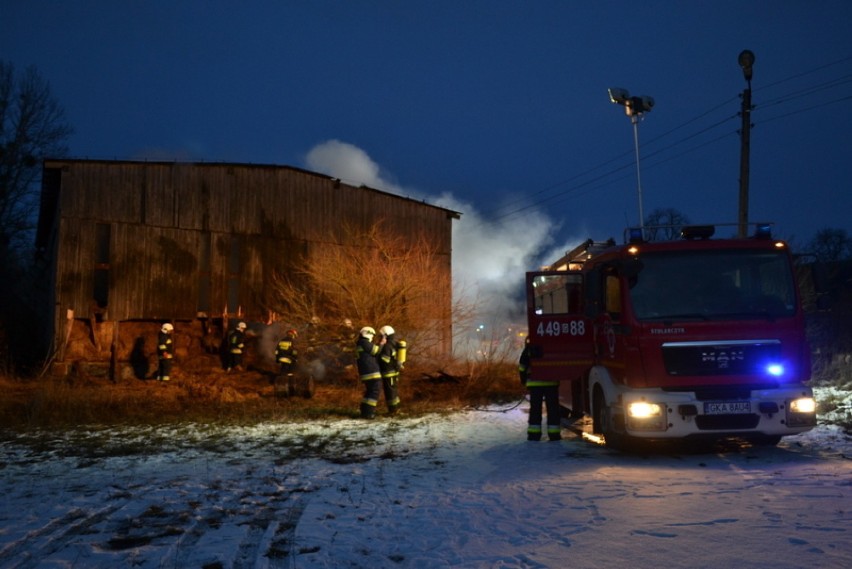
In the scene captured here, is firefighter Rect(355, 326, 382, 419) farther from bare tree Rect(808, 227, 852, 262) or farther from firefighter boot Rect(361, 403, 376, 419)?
bare tree Rect(808, 227, 852, 262)

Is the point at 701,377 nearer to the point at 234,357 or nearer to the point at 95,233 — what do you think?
the point at 234,357

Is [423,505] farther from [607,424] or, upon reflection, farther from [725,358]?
[725,358]

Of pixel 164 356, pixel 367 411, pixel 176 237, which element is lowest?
pixel 367 411

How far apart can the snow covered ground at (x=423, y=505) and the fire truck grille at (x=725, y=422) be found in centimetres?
41

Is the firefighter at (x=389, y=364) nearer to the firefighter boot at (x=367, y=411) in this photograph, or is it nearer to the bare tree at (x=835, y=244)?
the firefighter boot at (x=367, y=411)

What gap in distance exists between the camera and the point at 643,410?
295 inches

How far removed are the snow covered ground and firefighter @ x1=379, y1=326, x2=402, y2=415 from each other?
3.29m

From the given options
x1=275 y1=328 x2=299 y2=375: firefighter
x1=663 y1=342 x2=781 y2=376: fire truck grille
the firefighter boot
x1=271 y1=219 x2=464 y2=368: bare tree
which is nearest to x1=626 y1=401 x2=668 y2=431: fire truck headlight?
x1=663 y1=342 x2=781 y2=376: fire truck grille

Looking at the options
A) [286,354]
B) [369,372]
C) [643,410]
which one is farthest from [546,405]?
[286,354]

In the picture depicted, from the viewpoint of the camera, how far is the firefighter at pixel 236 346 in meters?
20.0

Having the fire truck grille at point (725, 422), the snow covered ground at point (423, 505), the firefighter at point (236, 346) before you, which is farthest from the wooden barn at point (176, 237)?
the fire truck grille at point (725, 422)

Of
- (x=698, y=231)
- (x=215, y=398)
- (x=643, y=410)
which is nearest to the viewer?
(x=643, y=410)

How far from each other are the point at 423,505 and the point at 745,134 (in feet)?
45.8

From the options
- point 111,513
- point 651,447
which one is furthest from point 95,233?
point 651,447
